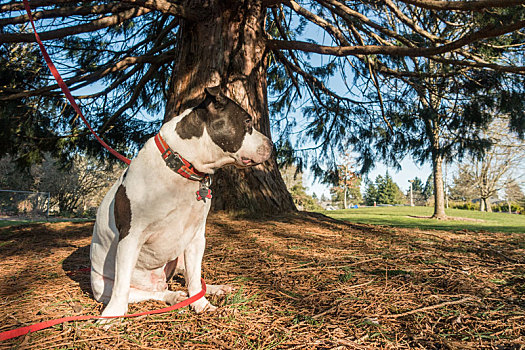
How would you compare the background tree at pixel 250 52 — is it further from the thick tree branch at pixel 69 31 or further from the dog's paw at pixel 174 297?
the dog's paw at pixel 174 297

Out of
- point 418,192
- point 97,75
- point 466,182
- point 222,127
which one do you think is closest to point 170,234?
point 222,127

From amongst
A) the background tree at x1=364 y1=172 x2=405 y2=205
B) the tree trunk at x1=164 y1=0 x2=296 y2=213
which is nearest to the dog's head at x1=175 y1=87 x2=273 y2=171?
the tree trunk at x1=164 y1=0 x2=296 y2=213

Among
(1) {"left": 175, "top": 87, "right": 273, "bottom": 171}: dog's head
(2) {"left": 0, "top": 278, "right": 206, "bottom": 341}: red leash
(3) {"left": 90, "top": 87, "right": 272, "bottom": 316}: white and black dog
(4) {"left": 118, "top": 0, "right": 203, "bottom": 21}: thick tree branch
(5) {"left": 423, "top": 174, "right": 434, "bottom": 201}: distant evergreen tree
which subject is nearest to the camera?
(2) {"left": 0, "top": 278, "right": 206, "bottom": 341}: red leash

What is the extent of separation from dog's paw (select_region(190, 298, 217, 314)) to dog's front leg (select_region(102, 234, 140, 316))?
35 cm

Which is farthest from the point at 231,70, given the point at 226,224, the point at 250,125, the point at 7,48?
the point at 7,48

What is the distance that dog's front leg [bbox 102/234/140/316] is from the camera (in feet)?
5.15

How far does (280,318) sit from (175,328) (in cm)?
52

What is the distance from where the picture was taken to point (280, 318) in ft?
5.13

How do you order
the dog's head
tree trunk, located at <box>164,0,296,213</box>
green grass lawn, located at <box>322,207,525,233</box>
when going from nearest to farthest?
the dog's head, tree trunk, located at <box>164,0,296,213</box>, green grass lawn, located at <box>322,207,525,233</box>

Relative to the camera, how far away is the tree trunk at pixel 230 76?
4.32 metres

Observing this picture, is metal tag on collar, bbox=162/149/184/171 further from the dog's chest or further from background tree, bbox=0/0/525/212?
background tree, bbox=0/0/525/212

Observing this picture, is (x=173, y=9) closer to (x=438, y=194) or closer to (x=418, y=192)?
(x=438, y=194)

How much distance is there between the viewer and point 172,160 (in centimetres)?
164

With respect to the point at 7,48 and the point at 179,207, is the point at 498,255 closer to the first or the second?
the point at 179,207
